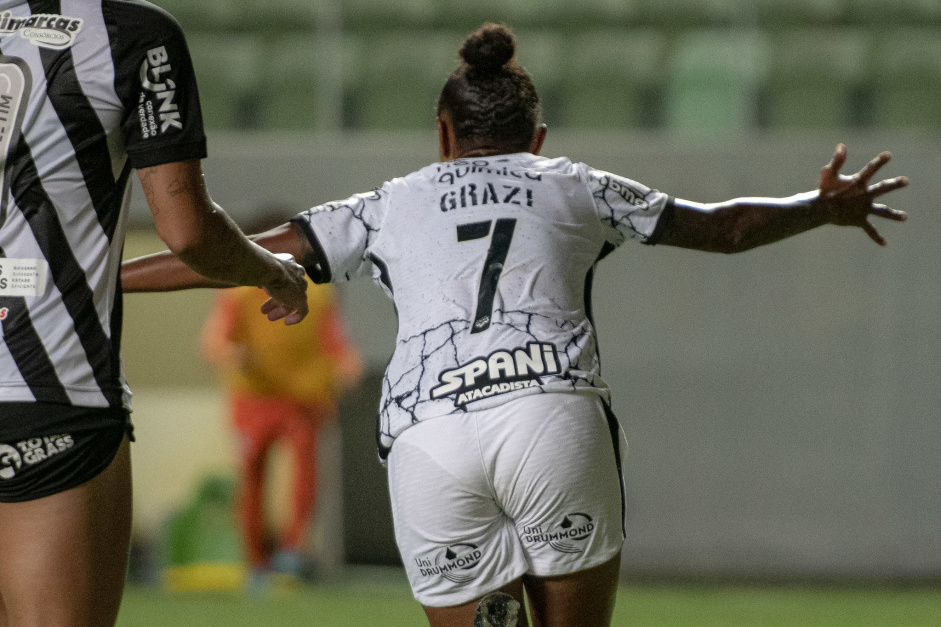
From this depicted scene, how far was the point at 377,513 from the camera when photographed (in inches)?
299

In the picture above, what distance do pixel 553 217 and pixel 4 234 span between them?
1.12 m

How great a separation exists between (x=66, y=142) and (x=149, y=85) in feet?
0.59

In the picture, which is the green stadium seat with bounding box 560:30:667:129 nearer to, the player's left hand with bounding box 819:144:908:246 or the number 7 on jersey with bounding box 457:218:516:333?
the player's left hand with bounding box 819:144:908:246

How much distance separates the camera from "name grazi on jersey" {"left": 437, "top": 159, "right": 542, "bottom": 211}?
2.59m

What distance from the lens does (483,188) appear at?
260 cm

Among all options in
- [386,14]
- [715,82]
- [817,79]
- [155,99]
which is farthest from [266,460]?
[155,99]

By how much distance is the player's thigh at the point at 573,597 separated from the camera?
2.50m

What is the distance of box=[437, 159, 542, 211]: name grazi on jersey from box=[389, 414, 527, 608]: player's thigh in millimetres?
478

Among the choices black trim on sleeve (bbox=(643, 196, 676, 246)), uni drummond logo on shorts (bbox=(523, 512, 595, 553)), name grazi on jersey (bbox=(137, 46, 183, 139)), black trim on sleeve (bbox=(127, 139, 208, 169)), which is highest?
name grazi on jersey (bbox=(137, 46, 183, 139))

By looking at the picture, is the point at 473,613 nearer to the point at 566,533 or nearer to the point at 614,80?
the point at 566,533

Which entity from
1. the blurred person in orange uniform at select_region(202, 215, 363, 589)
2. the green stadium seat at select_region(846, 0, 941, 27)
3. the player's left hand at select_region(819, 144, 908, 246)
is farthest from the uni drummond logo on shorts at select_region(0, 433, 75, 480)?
the green stadium seat at select_region(846, 0, 941, 27)

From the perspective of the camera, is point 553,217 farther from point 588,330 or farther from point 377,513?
point 377,513

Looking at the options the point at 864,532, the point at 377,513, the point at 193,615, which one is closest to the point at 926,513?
the point at 864,532

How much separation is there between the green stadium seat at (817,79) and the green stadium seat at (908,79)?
0.41 ft
